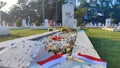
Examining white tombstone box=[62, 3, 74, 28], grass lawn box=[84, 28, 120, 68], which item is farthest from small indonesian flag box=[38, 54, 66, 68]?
white tombstone box=[62, 3, 74, 28]

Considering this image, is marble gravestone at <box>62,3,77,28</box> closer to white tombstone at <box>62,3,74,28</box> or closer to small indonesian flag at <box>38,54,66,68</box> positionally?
white tombstone at <box>62,3,74,28</box>

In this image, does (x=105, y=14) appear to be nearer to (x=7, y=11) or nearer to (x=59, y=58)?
(x=7, y=11)

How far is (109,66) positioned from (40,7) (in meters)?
38.6

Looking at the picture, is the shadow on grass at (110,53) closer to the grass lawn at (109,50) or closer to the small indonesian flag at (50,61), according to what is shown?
the grass lawn at (109,50)

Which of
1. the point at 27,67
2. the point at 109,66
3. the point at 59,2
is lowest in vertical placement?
the point at 109,66

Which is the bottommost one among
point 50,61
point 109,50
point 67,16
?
point 109,50

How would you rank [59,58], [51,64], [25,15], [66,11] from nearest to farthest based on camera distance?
[51,64]
[59,58]
[66,11]
[25,15]

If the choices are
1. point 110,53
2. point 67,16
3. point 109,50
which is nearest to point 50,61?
point 110,53

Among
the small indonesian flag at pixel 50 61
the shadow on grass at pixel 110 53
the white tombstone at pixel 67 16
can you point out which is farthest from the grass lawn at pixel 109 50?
the white tombstone at pixel 67 16

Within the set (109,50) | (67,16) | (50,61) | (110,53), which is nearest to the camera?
(50,61)

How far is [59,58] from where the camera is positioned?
279 cm

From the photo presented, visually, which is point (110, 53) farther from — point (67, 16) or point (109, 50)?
point (67, 16)

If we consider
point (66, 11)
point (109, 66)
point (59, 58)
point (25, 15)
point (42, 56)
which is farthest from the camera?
point (25, 15)

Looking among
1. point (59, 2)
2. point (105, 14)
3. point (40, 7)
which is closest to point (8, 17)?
point (40, 7)
